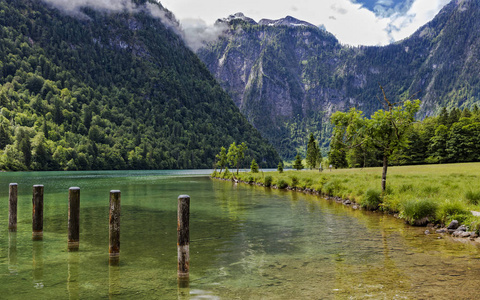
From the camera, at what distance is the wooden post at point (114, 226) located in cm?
1638

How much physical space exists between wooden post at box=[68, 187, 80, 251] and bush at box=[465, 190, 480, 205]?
26341 millimetres

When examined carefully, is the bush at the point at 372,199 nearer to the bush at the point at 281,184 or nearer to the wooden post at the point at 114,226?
the wooden post at the point at 114,226

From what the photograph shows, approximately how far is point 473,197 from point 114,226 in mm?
25283

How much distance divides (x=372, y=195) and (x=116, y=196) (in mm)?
25739

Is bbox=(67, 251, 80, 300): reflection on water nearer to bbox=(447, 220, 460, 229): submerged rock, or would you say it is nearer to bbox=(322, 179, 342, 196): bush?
bbox=(447, 220, 460, 229): submerged rock

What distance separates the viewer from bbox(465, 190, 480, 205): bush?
88.9ft

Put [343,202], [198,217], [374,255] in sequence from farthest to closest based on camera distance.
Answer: [343,202]
[198,217]
[374,255]

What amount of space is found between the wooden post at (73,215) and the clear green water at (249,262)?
0.66 metres

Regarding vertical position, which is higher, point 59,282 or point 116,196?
point 116,196

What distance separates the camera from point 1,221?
27375 millimetres

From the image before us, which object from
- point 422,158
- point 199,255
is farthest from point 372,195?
point 422,158

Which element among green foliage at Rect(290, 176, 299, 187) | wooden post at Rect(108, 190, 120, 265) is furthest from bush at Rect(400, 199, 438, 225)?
green foliage at Rect(290, 176, 299, 187)

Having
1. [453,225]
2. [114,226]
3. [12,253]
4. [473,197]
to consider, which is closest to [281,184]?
[473,197]

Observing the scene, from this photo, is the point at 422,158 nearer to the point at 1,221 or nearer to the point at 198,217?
the point at 198,217
